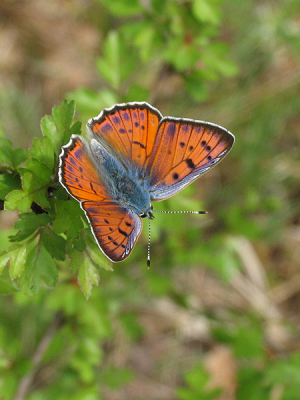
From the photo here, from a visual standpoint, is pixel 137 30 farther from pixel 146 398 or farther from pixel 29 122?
pixel 146 398

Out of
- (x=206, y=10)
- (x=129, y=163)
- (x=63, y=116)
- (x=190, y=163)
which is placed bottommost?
(x=190, y=163)

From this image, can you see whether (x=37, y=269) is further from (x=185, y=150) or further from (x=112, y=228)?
(x=185, y=150)

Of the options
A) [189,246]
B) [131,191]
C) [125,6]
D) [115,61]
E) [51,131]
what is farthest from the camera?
[189,246]

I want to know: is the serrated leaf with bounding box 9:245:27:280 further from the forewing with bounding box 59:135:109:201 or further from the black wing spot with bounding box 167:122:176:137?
the black wing spot with bounding box 167:122:176:137

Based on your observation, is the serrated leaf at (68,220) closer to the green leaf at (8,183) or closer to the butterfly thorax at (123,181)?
the green leaf at (8,183)

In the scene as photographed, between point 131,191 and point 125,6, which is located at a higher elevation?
point 125,6

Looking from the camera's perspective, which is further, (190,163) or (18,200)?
(190,163)

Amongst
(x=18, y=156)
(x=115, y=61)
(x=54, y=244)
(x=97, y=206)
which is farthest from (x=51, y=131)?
(x=115, y=61)

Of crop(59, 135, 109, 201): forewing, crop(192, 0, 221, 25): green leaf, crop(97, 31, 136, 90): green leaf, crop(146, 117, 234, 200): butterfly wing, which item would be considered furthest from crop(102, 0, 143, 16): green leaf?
crop(59, 135, 109, 201): forewing
